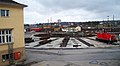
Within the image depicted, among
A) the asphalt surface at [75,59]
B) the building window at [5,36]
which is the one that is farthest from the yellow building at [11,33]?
the asphalt surface at [75,59]

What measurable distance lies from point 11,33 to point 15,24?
52.7 inches

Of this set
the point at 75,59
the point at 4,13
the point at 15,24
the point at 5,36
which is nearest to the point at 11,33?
the point at 5,36

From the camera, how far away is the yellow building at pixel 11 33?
25.9m

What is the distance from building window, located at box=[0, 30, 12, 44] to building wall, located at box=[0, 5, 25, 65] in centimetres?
50

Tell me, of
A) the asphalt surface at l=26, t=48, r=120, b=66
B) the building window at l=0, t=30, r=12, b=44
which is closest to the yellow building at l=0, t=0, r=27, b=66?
the building window at l=0, t=30, r=12, b=44

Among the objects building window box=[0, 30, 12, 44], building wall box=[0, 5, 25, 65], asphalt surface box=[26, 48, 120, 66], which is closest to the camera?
building window box=[0, 30, 12, 44]

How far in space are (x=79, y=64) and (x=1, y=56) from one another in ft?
30.1

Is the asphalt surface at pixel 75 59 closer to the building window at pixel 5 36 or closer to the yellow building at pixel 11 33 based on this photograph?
the yellow building at pixel 11 33

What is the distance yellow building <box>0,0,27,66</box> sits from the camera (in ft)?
85.0

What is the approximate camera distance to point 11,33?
27.5 metres

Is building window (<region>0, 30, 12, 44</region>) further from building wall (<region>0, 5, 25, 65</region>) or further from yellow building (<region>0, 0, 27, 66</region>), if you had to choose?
building wall (<region>0, 5, 25, 65</region>)

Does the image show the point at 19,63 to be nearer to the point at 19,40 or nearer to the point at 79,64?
the point at 19,40

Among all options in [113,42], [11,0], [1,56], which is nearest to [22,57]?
[1,56]

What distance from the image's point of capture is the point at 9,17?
27.0 metres
